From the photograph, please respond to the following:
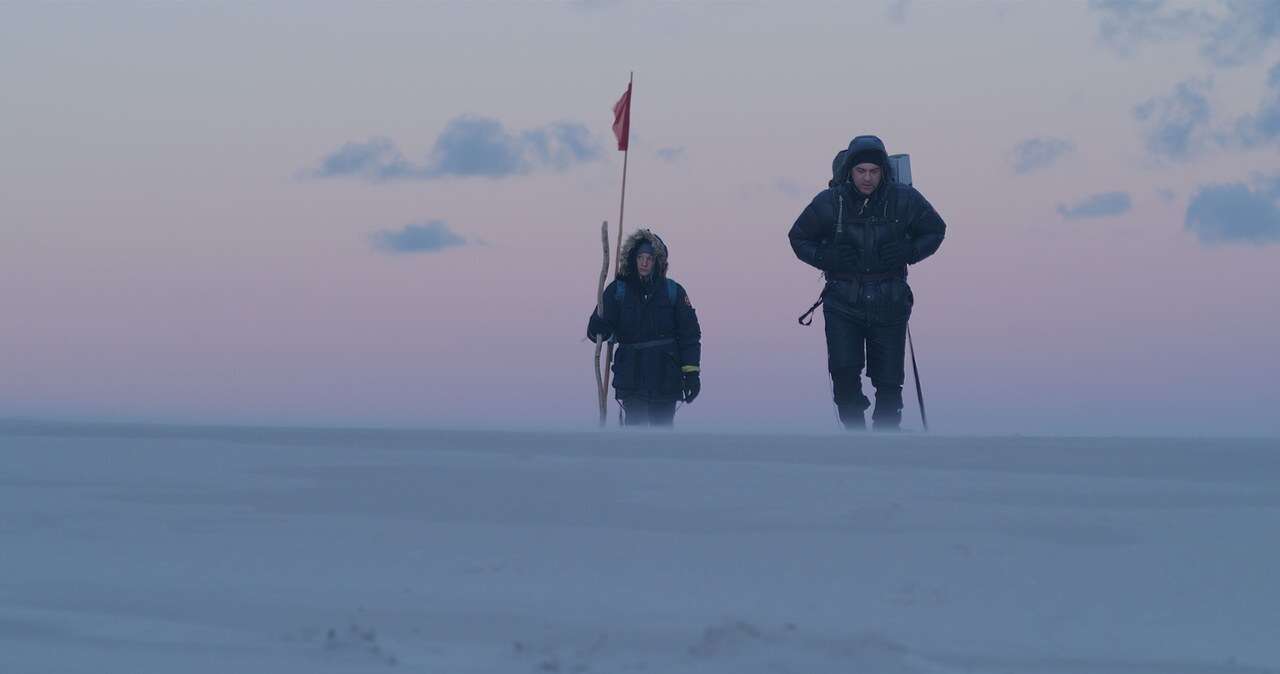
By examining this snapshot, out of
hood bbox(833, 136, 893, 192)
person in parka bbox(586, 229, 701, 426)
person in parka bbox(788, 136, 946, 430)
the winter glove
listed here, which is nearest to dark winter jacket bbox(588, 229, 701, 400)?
person in parka bbox(586, 229, 701, 426)

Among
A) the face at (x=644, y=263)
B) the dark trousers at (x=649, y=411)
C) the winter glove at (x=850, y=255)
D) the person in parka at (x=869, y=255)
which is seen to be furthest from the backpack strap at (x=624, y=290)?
the winter glove at (x=850, y=255)

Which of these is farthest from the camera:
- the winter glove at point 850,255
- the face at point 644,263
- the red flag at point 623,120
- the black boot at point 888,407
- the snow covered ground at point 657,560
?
the red flag at point 623,120

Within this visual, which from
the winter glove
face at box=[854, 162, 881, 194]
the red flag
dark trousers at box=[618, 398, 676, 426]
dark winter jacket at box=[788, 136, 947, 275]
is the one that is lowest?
dark trousers at box=[618, 398, 676, 426]

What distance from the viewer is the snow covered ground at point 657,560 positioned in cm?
380

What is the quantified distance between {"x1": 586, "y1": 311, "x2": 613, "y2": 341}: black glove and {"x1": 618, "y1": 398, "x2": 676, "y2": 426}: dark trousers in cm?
54

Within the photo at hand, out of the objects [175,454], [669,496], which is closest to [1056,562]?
[669,496]

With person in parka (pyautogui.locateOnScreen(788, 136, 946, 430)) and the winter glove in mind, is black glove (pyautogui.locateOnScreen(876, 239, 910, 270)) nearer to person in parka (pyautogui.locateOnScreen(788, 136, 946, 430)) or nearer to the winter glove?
person in parka (pyautogui.locateOnScreen(788, 136, 946, 430))

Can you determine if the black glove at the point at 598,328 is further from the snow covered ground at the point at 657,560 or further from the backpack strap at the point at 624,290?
the snow covered ground at the point at 657,560

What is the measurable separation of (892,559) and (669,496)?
1034 millimetres

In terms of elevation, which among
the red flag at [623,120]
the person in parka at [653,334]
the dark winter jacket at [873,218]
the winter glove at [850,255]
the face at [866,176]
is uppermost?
the red flag at [623,120]

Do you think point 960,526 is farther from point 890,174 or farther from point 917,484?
point 890,174

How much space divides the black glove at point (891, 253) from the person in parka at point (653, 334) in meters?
2.00

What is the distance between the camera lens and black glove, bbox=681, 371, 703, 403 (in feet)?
35.9

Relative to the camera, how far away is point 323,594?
14.0 feet
